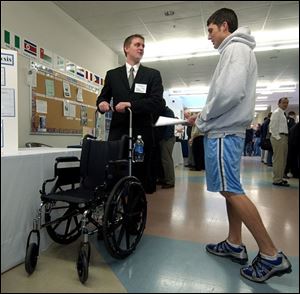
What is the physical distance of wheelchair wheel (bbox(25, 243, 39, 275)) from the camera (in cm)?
124

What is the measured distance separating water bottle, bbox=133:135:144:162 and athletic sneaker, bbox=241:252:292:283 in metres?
0.87

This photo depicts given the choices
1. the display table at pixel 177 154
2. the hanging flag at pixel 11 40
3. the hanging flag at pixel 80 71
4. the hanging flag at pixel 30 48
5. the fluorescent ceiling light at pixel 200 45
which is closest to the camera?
the hanging flag at pixel 11 40

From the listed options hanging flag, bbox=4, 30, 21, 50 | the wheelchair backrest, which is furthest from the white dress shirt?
hanging flag, bbox=4, 30, 21, 50

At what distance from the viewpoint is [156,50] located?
5.39 metres

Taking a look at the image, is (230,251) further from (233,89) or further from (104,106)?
(104,106)

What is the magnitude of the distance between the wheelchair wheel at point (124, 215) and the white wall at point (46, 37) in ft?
6.19

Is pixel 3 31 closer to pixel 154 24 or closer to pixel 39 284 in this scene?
pixel 154 24

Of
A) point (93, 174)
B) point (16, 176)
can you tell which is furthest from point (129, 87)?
point (16, 176)

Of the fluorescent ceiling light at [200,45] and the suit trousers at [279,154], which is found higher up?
the fluorescent ceiling light at [200,45]

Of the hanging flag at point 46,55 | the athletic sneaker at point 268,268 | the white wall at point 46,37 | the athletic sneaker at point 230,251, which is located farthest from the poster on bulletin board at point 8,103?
the hanging flag at point 46,55

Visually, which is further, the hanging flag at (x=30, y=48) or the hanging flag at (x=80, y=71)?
the hanging flag at (x=80, y=71)

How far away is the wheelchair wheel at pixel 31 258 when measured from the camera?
4.05 feet

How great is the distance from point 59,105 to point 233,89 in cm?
276

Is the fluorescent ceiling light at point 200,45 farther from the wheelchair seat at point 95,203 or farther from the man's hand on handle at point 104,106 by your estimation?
the wheelchair seat at point 95,203
